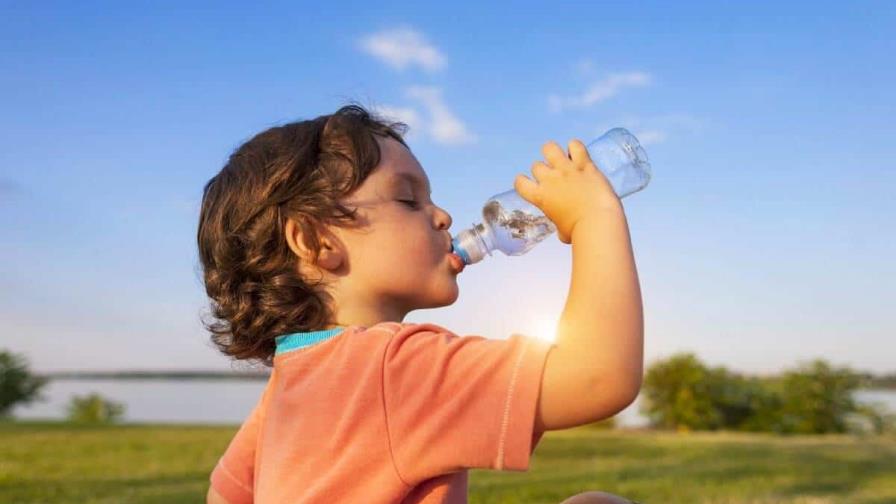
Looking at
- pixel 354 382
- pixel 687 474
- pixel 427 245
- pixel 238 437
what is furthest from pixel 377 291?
pixel 687 474

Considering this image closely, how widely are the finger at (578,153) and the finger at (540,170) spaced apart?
45 millimetres

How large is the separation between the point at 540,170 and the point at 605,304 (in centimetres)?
30

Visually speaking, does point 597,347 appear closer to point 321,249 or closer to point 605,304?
point 605,304

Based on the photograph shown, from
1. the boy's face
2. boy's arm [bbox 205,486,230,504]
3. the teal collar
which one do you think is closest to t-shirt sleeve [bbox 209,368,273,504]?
boy's arm [bbox 205,486,230,504]

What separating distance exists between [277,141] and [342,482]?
785mm

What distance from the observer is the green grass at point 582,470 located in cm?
408

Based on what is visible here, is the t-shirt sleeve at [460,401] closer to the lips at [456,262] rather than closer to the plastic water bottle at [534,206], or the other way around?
the lips at [456,262]

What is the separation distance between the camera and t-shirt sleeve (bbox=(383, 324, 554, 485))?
1314mm

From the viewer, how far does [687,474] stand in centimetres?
493

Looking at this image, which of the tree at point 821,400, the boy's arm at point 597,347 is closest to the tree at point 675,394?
the tree at point 821,400

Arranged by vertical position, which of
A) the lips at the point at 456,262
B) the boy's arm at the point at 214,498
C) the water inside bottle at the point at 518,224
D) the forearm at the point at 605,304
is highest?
the water inside bottle at the point at 518,224

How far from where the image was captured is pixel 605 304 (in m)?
1.33

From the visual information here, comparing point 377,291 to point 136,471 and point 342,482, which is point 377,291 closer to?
point 342,482

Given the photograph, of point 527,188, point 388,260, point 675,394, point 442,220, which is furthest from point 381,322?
point 675,394
